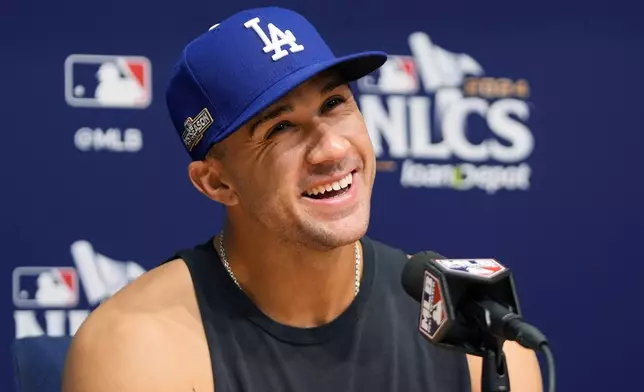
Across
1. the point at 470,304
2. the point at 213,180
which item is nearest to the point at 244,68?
the point at 213,180

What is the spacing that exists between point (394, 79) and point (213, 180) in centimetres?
79

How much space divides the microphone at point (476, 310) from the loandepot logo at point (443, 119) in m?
1.13

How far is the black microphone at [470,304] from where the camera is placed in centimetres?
96

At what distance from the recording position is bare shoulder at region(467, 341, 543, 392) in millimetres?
1421

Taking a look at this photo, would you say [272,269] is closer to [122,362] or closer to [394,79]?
[122,362]

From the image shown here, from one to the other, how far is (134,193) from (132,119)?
0.15 metres

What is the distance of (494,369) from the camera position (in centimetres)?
97

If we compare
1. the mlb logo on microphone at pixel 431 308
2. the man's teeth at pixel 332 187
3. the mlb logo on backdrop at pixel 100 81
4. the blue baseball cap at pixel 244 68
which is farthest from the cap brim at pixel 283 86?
the mlb logo on backdrop at pixel 100 81

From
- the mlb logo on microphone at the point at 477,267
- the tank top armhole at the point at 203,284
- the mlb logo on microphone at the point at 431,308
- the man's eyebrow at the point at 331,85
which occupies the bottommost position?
the tank top armhole at the point at 203,284

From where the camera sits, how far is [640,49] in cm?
225

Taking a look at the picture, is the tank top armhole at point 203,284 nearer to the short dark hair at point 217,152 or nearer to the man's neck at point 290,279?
the man's neck at point 290,279

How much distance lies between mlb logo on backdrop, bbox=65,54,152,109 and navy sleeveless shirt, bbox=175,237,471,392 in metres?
0.65

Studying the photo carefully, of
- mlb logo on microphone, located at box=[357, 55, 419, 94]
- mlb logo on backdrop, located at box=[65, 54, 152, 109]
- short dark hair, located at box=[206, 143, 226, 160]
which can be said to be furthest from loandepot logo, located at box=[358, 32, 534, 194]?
short dark hair, located at box=[206, 143, 226, 160]

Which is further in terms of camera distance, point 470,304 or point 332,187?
point 332,187
